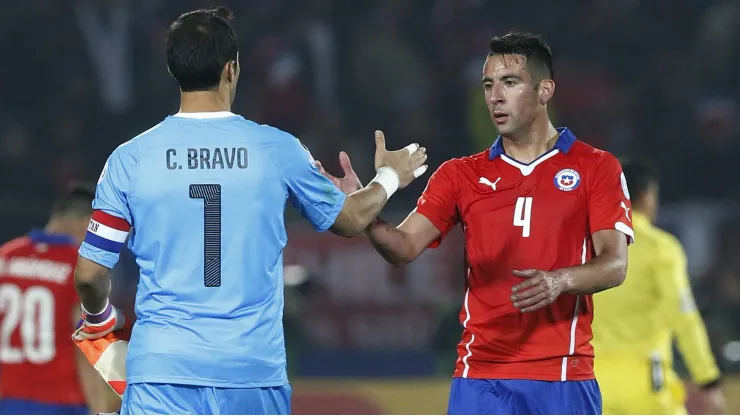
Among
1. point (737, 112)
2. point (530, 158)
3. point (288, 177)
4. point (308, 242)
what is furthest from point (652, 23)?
point (288, 177)

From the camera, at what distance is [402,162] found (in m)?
4.63

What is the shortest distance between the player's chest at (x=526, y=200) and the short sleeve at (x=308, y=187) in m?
0.86

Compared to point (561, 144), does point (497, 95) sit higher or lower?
higher

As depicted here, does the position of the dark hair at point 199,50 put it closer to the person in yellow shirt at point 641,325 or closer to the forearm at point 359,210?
the forearm at point 359,210

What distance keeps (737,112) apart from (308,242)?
4863 millimetres

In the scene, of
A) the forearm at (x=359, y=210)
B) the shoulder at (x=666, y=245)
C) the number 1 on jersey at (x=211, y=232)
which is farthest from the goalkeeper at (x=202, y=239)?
the shoulder at (x=666, y=245)

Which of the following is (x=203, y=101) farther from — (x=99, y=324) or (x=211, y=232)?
(x=99, y=324)

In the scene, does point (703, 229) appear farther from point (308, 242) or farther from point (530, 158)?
point (530, 158)

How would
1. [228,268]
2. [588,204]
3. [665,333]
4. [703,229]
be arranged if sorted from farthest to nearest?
[703,229], [665,333], [588,204], [228,268]

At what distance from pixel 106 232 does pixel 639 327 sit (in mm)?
3309

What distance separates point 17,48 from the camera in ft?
45.5

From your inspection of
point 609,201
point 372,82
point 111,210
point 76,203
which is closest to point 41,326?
point 76,203

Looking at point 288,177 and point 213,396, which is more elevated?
point 288,177

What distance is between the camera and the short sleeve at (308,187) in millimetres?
4020
